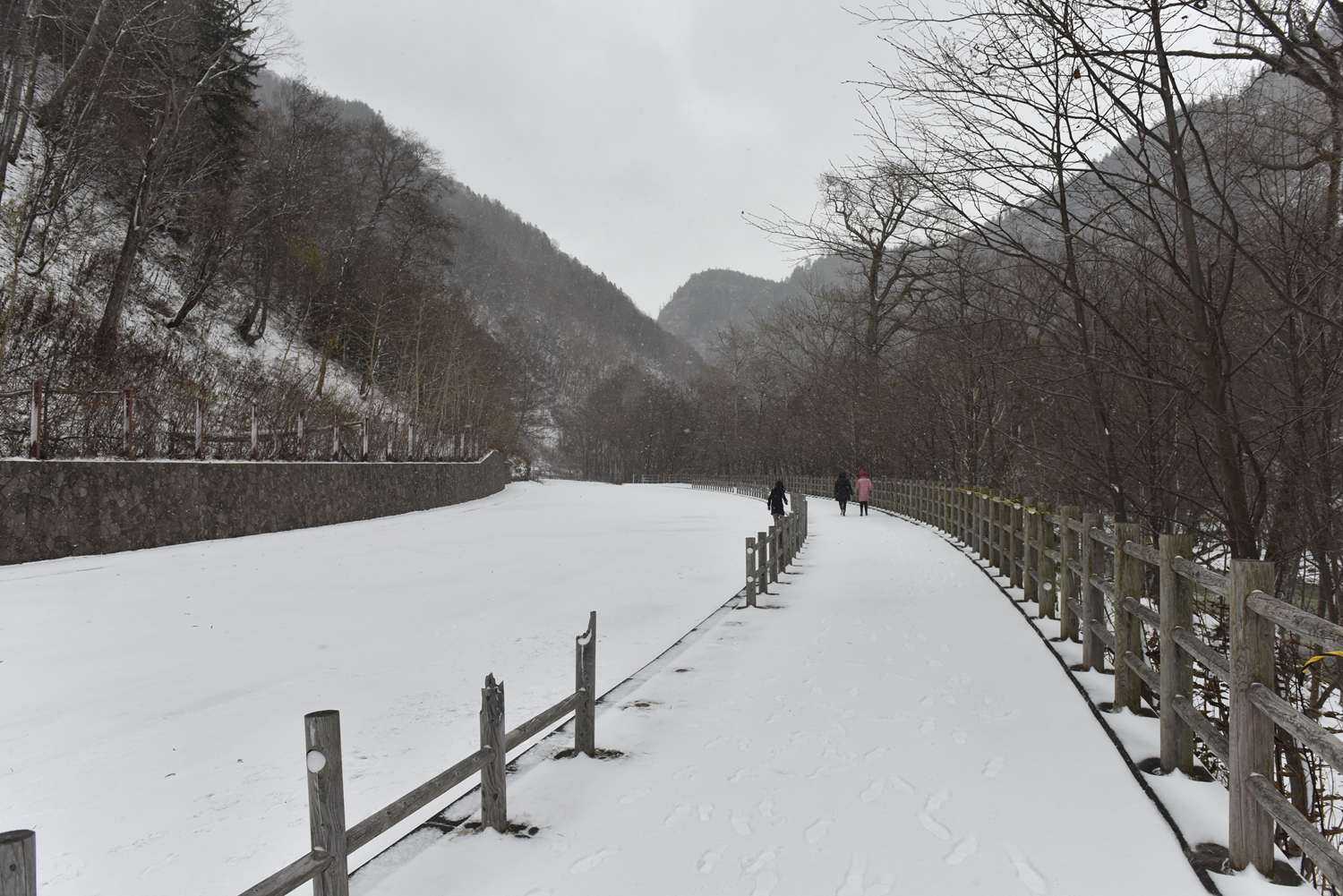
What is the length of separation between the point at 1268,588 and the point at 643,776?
3341 millimetres

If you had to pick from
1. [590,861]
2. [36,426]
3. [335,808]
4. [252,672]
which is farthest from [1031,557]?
[36,426]

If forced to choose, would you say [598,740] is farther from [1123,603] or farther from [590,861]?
[1123,603]

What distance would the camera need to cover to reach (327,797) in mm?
2838

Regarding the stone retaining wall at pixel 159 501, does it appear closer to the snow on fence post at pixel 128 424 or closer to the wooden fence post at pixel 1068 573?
the snow on fence post at pixel 128 424

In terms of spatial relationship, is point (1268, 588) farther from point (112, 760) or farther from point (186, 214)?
point (186, 214)

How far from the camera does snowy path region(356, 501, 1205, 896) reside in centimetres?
360

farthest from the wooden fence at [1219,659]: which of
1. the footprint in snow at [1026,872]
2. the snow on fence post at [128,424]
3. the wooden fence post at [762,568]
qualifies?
the snow on fence post at [128,424]

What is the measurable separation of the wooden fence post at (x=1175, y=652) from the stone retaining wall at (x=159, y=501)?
15137mm

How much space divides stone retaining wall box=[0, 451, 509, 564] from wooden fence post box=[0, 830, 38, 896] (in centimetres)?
1367

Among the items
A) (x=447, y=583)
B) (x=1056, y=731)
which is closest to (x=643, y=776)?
(x=1056, y=731)

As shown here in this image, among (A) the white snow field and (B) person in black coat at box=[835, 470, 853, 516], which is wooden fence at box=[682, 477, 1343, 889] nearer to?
(A) the white snow field

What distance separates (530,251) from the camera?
154250 mm

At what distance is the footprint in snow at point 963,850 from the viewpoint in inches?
147

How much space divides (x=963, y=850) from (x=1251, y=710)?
55.0 inches
